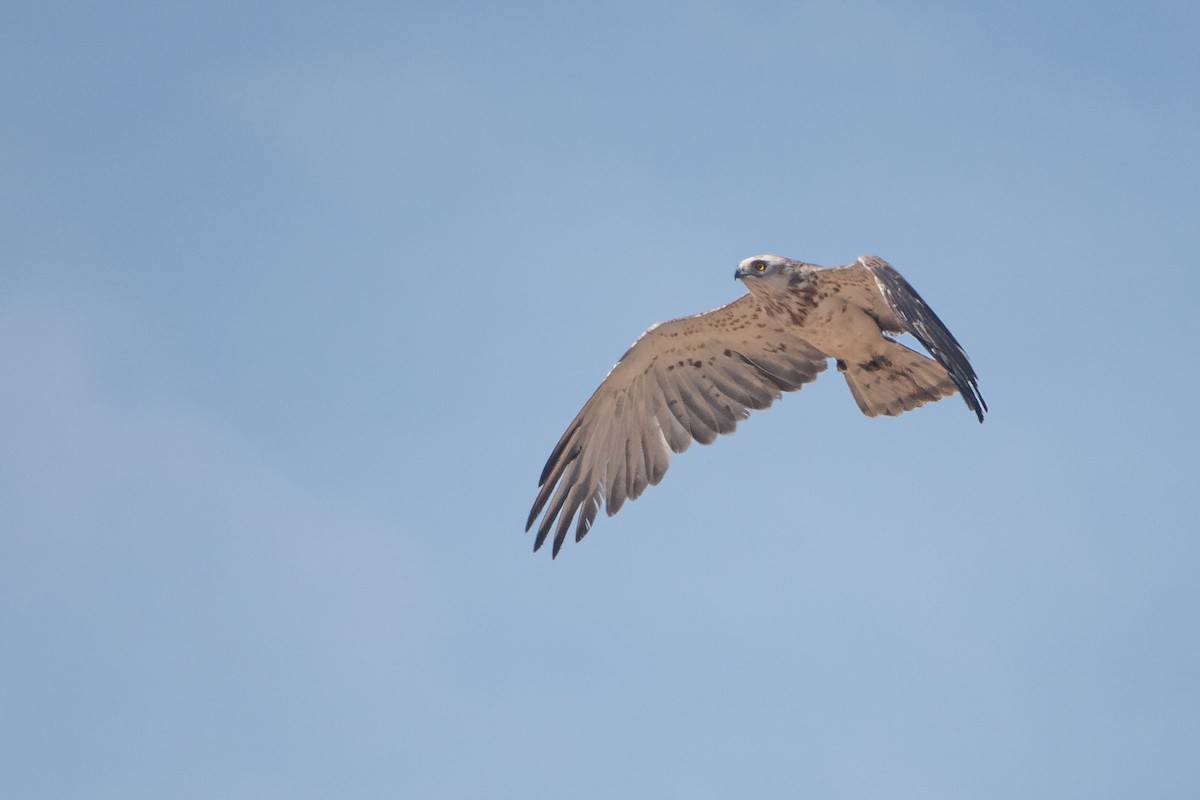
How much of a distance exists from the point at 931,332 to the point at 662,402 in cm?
374

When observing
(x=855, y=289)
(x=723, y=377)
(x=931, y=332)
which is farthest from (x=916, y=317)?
(x=723, y=377)

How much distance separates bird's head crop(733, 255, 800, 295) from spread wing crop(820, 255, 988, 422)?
347 millimetres

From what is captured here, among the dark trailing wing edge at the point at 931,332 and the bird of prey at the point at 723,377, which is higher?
the bird of prey at the point at 723,377

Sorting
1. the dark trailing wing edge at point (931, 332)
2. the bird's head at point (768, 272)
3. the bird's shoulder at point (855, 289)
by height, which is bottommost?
the dark trailing wing edge at point (931, 332)

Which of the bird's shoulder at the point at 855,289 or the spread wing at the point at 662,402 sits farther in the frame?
the spread wing at the point at 662,402

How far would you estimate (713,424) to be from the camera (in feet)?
47.1

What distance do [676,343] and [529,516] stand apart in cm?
215

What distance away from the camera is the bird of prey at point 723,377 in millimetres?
13188

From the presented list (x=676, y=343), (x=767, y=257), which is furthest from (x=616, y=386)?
(x=767, y=257)

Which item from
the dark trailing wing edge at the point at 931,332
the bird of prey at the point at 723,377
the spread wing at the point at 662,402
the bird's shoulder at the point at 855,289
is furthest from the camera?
the spread wing at the point at 662,402

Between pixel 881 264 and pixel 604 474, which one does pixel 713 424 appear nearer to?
pixel 604 474

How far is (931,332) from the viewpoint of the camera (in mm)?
11398

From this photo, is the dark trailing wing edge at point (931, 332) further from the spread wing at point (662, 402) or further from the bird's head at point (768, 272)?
the spread wing at point (662, 402)

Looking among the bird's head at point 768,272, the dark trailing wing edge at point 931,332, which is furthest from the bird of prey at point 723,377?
the dark trailing wing edge at point 931,332
